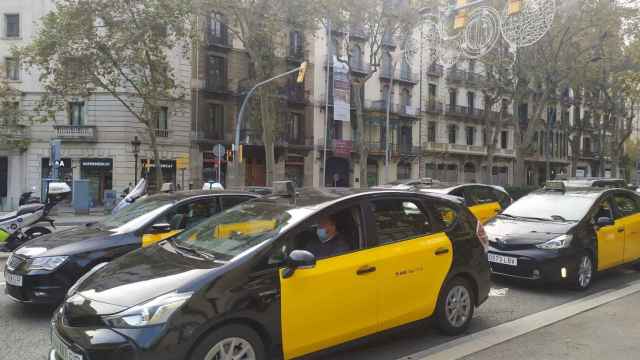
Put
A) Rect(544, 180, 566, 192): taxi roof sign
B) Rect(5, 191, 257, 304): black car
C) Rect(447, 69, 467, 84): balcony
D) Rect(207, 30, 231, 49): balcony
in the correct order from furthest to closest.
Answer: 1. Rect(447, 69, 467, 84): balcony
2. Rect(207, 30, 231, 49): balcony
3. Rect(544, 180, 566, 192): taxi roof sign
4. Rect(5, 191, 257, 304): black car

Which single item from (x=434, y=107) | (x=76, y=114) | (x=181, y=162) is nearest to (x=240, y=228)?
(x=181, y=162)

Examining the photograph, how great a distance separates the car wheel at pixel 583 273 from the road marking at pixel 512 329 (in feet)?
0.72

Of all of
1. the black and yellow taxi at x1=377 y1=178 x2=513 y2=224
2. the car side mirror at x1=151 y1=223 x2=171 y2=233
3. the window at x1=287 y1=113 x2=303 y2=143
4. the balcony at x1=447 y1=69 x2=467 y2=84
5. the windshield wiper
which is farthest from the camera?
the balcony at x1=447 y1=69 x2=467 y2=84

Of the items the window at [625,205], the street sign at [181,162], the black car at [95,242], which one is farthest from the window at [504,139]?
the black car at [95,242]

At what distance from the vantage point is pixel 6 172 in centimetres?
3162

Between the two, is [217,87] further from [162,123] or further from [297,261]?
[297,261]

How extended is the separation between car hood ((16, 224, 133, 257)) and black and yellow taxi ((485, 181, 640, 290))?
16.7 feet

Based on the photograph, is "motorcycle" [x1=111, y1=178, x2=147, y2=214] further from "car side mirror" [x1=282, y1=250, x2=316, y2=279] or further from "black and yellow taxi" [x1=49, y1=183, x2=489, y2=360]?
"car side mirror" [x1=282, y1=250, x2=316, y2=279]

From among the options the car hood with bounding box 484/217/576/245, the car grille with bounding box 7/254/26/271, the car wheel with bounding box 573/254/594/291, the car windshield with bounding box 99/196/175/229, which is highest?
the car windshield with bounding box 99/196/175/229

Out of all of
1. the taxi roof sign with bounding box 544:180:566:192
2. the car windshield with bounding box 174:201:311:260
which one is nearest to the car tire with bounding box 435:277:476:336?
the car windshield with bounding box 174:201:311:260

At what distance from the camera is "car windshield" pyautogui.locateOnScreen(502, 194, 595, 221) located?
Answer: 25.1 ft

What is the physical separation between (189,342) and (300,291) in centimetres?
91

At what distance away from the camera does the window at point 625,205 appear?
323 inches

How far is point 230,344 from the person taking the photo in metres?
3.50
